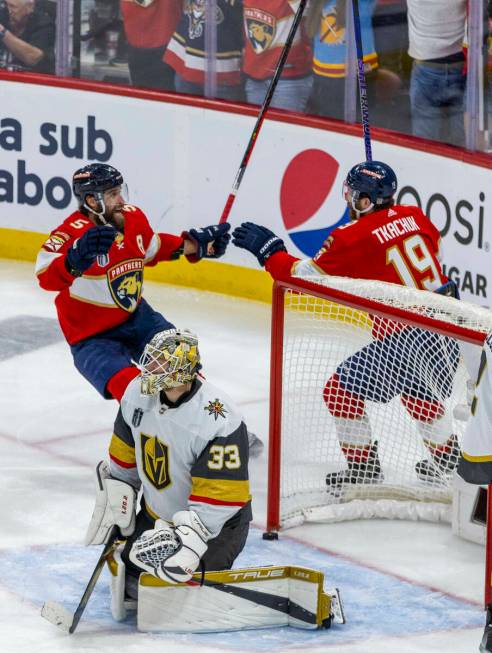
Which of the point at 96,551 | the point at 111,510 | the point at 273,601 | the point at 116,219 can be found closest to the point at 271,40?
the point at 116,219

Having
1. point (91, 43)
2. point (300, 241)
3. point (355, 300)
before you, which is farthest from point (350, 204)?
point (91, 43)

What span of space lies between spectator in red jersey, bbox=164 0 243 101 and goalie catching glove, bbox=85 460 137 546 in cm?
388

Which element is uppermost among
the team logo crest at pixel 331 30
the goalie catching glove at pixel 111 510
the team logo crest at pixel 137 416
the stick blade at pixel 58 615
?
the team logo crest at pixel 331 30

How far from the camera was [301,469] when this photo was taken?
5.12 metres

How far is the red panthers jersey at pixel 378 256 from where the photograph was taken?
17.0 ft

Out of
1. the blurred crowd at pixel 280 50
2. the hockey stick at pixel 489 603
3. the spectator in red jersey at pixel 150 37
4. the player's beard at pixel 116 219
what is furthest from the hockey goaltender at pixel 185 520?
the spectator in red jersey at pixel 150 37

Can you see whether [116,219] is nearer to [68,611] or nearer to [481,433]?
[68,611]

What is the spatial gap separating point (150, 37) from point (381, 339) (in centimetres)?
353

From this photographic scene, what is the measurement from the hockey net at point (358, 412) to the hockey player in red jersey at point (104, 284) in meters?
0.58

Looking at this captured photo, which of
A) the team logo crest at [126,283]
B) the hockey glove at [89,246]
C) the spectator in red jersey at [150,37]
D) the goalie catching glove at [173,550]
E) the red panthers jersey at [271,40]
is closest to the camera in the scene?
the goalie catching glove at [173,550]

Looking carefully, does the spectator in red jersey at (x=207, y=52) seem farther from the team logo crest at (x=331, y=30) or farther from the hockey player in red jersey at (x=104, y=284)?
the hockey player in red jersey at (x=104, y=284)

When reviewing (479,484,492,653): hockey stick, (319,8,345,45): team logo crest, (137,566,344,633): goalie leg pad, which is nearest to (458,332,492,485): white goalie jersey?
(479,484,492,653): hockey stick

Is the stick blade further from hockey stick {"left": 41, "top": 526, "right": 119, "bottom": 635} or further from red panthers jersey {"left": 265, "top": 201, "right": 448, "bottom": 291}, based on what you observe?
red panthers jersey {"left": 265, "top": 201, "right": 448, "bottom": 291}

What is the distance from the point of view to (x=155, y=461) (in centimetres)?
417
